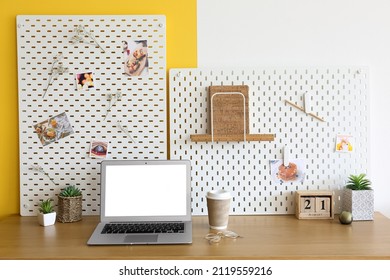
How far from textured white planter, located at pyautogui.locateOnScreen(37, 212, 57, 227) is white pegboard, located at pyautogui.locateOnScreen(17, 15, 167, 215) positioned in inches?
5.8

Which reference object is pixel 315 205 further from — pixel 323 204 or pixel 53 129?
pixel 53 129

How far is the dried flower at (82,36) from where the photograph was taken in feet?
5.49

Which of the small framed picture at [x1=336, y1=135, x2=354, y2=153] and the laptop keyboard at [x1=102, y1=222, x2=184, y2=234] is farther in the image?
the small framed picture at [x1=336, y1=135, x2=354, y2=153]

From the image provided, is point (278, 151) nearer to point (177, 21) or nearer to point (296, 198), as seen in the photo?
point (296, 198)

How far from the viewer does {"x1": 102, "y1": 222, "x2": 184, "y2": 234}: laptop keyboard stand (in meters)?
1.43

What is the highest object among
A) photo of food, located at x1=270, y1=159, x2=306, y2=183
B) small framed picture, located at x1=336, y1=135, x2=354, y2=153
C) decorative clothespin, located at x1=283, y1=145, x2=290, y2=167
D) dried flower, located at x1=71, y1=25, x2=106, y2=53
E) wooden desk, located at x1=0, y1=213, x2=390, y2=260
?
dried flower, located at x1=71, y1=25, x2=106, y2=53

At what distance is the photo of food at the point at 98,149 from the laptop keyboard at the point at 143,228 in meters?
0.32

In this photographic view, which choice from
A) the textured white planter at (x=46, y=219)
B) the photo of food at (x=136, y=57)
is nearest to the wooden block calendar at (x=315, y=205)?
the photo of food at (x=136, y=57)

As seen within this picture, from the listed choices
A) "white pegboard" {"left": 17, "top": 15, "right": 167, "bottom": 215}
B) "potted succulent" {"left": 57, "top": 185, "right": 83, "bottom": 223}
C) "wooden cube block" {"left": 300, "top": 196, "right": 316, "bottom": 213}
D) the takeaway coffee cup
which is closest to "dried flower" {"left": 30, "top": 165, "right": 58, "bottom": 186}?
"white pegboard" {"left": 17, "top": 15, "right": 167, "bottom": 215}

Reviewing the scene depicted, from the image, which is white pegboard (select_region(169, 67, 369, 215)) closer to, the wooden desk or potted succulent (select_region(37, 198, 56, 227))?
the wooden desk

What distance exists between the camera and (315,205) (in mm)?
1622

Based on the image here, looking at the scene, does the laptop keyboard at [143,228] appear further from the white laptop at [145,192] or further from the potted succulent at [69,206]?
the potted succulent at [69,206]

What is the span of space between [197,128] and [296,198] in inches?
19.2

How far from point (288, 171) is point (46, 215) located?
3.17ft
